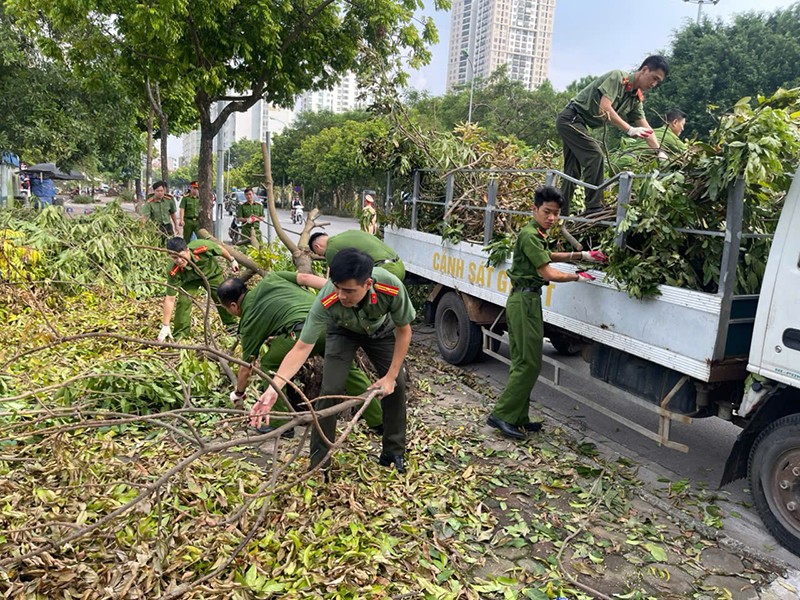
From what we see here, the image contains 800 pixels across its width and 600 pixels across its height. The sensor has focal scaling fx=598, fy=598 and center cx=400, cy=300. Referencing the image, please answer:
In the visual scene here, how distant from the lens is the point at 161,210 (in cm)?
1057

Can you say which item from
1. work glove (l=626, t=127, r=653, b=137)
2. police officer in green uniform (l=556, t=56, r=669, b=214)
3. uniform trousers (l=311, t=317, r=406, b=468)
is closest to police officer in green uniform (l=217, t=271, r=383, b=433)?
uniform trousers (l=311, t=317, r=406, b=468)

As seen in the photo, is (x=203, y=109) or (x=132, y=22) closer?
(x=132, y=22)

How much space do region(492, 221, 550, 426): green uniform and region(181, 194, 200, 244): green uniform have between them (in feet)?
→ 29.7

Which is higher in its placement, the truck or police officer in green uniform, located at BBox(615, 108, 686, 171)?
police officer in green uniform, located at BBox(615, 108, 686, 171)

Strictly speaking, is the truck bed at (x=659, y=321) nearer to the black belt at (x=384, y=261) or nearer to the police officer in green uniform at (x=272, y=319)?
the black belt at (x=384, y=261)

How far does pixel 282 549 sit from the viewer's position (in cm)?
286

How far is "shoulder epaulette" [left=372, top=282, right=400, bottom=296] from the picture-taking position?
10.7ft

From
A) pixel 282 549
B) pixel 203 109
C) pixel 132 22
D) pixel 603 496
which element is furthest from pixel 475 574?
pixel 203 109

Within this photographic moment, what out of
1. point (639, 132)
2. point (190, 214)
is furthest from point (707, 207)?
point (190, 214)

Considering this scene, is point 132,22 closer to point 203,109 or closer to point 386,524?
point 203,109

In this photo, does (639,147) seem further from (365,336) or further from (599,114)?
(365,336)

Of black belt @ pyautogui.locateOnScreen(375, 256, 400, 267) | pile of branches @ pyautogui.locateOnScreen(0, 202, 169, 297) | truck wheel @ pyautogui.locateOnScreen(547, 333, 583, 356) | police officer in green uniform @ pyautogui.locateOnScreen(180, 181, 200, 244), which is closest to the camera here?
black belt @ pyautogui.locateOnScreen(375, 256, 400, 267)

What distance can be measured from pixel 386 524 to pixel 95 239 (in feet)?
23.6

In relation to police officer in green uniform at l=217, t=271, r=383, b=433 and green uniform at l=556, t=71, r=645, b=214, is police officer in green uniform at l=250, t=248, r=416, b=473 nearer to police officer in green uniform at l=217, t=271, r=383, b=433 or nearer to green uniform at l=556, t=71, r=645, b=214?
police officer in green uniform at l=217, t=271, r=383, b=433
